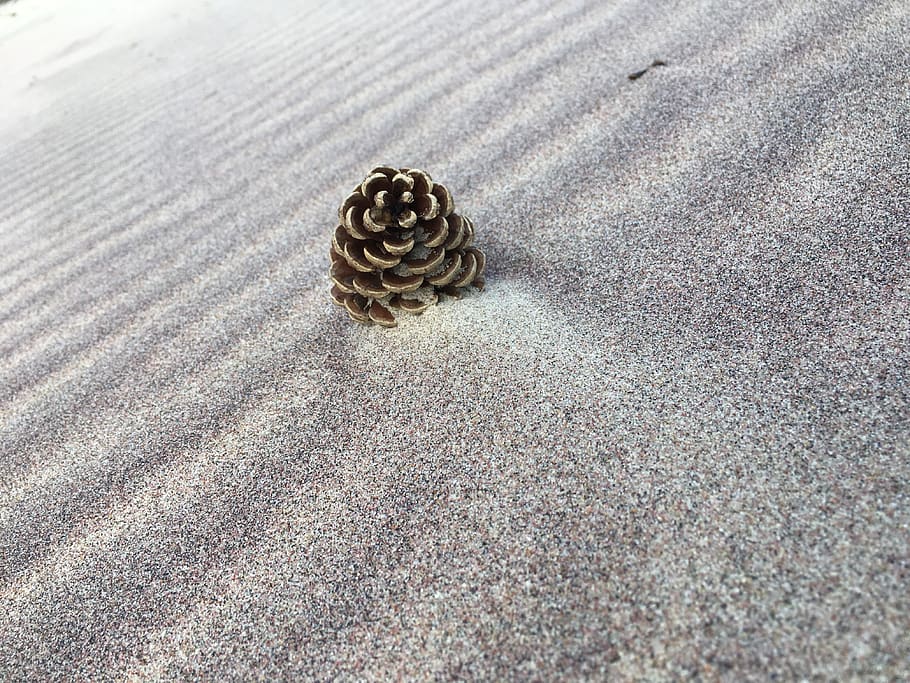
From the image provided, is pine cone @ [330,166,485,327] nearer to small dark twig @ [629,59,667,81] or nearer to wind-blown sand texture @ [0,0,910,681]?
wind-blown sand texture @ [0,0,910,681]

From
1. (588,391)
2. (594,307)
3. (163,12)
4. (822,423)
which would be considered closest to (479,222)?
(594,307)

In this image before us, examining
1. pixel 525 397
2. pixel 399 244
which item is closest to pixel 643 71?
pixel 399 244

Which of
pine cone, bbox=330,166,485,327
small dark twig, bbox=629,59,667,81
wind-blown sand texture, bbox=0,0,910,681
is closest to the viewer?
wind-blown sand texture, bbox=0,0,910,681

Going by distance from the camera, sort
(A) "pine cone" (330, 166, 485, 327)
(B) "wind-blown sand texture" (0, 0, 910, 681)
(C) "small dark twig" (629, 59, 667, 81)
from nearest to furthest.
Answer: (B) "wind-blown sand texture" (0, 0, 910, 681) < (A) "pine cone" (330, 166, 485, 327) < (C) "small dark twig" (629, 59, 667, 81)

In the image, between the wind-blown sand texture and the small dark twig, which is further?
the small dark twig

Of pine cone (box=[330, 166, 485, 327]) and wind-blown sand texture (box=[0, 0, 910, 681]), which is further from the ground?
pine cone (box=[330, 166, 485, 327])

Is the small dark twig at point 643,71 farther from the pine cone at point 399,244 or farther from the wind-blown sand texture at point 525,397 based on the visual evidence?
the pine cone at point 399,244

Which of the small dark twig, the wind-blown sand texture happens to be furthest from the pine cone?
the small dark twig
